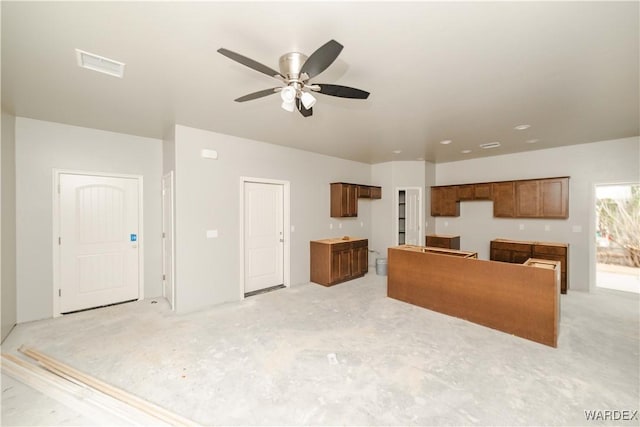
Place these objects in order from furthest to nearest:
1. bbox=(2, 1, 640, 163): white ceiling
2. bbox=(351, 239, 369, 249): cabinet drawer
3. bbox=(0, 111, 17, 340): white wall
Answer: bbox=(351, 239, 369, 249): cabinet drawer, bbox=(0, 111, 17, 340): white wall, bbox=(2, 1, 640, 163): white ceiling

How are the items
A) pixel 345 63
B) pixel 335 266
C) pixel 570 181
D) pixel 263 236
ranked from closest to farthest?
pixel 345 63 → pixel 263 236 → pixel 570 181 → pixel 335 266

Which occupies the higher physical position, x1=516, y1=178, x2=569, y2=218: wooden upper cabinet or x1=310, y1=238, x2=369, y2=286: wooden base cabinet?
x1=516, y1=178, x2=569, y2=218: wooden upper cabinet

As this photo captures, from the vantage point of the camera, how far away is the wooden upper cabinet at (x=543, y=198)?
4.88 meters

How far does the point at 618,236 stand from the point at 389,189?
4.92 metres

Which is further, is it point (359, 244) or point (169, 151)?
point (359, 244)

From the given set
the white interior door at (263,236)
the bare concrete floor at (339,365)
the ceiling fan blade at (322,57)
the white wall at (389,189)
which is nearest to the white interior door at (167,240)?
the bare concrete floor at (339,365)

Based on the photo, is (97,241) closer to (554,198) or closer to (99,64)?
(99,64)

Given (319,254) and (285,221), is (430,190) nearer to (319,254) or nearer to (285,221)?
(319,254)

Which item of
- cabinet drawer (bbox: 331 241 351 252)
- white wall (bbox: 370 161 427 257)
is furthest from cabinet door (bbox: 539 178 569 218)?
cabinet drawer (bbox: 331 241 351 252)

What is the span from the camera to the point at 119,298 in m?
4.12

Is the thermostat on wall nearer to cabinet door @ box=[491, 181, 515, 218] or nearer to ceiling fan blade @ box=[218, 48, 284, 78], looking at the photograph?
ceiling fan blade @ box=[218, 48, 284, 78]

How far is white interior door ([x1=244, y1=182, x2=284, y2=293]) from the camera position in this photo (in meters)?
4.63

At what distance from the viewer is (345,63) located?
2119 millimetres

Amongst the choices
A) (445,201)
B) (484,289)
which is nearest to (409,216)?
(445,201)
